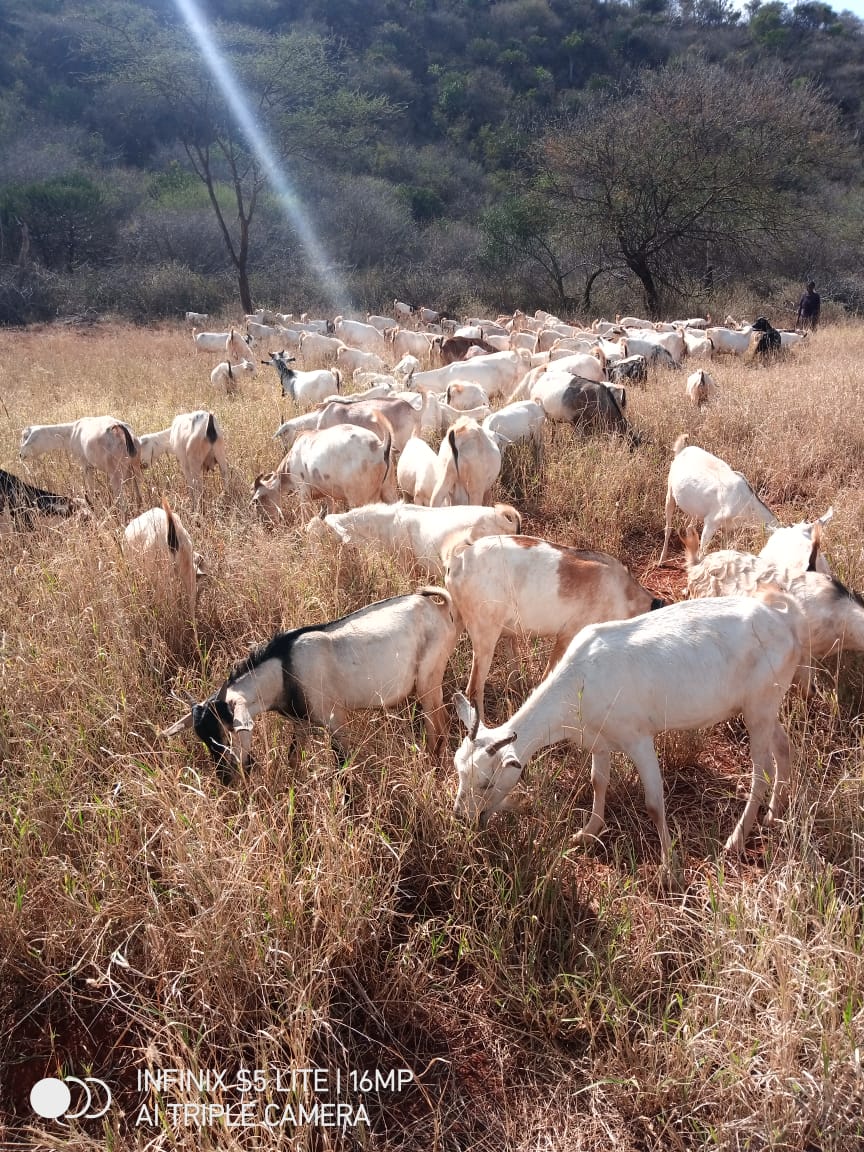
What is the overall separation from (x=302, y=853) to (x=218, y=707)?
0.70 meters

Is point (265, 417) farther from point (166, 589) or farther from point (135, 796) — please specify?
point (135, 796)

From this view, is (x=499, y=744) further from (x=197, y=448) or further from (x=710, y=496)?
(x=197, y=448)

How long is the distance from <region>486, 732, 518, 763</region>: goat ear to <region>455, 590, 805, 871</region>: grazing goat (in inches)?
2.9

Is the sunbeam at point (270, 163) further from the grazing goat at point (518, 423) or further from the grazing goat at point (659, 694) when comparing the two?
the grazing goat at point (659, 694)

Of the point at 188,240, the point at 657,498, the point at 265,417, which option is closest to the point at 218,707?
the point at 657,498

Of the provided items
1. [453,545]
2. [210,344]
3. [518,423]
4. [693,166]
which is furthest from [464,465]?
[693,166]

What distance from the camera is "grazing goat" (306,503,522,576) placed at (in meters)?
4.45

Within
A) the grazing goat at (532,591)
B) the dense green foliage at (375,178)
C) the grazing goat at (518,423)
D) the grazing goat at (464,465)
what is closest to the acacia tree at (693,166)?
the dense green foliage at (375,178)

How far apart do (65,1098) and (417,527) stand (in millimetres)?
3380

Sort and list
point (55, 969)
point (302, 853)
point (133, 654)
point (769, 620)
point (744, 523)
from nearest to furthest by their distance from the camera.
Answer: point (55, 969), point (302, 853), point (769, 620), point (133, 654), point (744, 523)

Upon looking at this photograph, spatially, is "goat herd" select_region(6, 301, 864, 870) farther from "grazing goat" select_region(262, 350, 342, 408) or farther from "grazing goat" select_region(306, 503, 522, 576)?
"grazing goat" select_region(262, 350, 342, 408)

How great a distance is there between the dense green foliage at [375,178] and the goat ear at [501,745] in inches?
825

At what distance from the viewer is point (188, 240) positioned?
988 inches

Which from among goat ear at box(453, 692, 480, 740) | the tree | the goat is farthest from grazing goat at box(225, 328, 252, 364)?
goat ear at box(453, 692, 480, 740)
